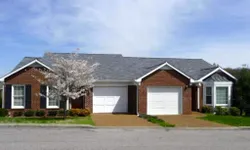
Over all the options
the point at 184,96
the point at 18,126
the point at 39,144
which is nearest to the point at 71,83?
the point at 18,126

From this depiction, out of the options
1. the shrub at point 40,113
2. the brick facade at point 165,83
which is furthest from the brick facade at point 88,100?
the brick facade at point 165,83

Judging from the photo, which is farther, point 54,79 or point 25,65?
point 25,65

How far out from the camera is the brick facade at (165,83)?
93.1 ft

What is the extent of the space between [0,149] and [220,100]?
23.1 m

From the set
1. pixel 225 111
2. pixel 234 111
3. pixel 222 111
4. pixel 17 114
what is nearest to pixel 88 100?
pixel 17 114

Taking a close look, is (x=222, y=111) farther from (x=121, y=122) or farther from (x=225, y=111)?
(x=121, y=122)

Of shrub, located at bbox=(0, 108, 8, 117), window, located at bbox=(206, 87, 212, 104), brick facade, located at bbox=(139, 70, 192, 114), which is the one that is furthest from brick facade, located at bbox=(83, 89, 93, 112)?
window, located at bbox=(206, 87, 212, 104)

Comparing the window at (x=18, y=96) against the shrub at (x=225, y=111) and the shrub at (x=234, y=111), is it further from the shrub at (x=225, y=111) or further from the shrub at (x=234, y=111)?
the shrub at (x=234, y=111)

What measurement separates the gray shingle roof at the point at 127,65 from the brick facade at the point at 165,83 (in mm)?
933

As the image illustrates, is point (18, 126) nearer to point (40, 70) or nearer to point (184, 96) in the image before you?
point (40, 70)

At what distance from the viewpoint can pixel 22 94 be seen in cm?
2797

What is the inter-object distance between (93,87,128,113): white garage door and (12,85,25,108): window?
5672 mm

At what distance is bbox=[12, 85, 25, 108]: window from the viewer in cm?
2759

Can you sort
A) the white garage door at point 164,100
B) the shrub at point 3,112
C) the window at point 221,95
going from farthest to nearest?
the window at point 221,95
the white garage door at point 164,100
the shrub at point 3,112
